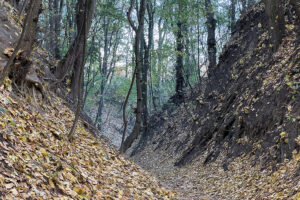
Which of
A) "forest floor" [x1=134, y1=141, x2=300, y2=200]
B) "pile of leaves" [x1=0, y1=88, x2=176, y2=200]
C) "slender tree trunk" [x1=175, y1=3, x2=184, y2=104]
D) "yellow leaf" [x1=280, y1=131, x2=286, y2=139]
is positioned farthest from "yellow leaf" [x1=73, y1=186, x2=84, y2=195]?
"slender tree trunk" [x1=175, y1=3, x2=184, y2=104]

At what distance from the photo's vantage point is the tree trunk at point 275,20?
11.0 m

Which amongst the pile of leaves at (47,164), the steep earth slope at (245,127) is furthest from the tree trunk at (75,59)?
the steep earth slope at (245,127)

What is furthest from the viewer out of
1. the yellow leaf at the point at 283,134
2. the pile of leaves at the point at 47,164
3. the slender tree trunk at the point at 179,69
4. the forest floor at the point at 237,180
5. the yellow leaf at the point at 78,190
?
the slender tree trunk at the point at 179,69

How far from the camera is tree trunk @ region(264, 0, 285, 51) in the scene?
11000mm

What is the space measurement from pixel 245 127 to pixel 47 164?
7224 millimetres

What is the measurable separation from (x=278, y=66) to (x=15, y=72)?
836 centimetres

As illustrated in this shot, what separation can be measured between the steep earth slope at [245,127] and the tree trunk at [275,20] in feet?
0.86

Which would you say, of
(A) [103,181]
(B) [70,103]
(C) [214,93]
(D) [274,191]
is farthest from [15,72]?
(C) [214,93]

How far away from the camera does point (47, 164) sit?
181 inches

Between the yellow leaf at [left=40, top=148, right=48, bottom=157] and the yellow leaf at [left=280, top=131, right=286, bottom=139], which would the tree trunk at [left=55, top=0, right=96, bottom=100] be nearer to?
the yellow leaf at [left=40, top=148, right=48, bottom=157]

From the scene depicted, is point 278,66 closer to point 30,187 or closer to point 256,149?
point 256,149

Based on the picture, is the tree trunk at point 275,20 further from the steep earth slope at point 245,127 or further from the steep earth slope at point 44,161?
the steep earth slope at point 44,161

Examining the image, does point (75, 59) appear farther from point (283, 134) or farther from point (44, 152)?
point (283, 134)

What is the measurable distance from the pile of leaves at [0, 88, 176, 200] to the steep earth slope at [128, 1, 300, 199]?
2.31 m
